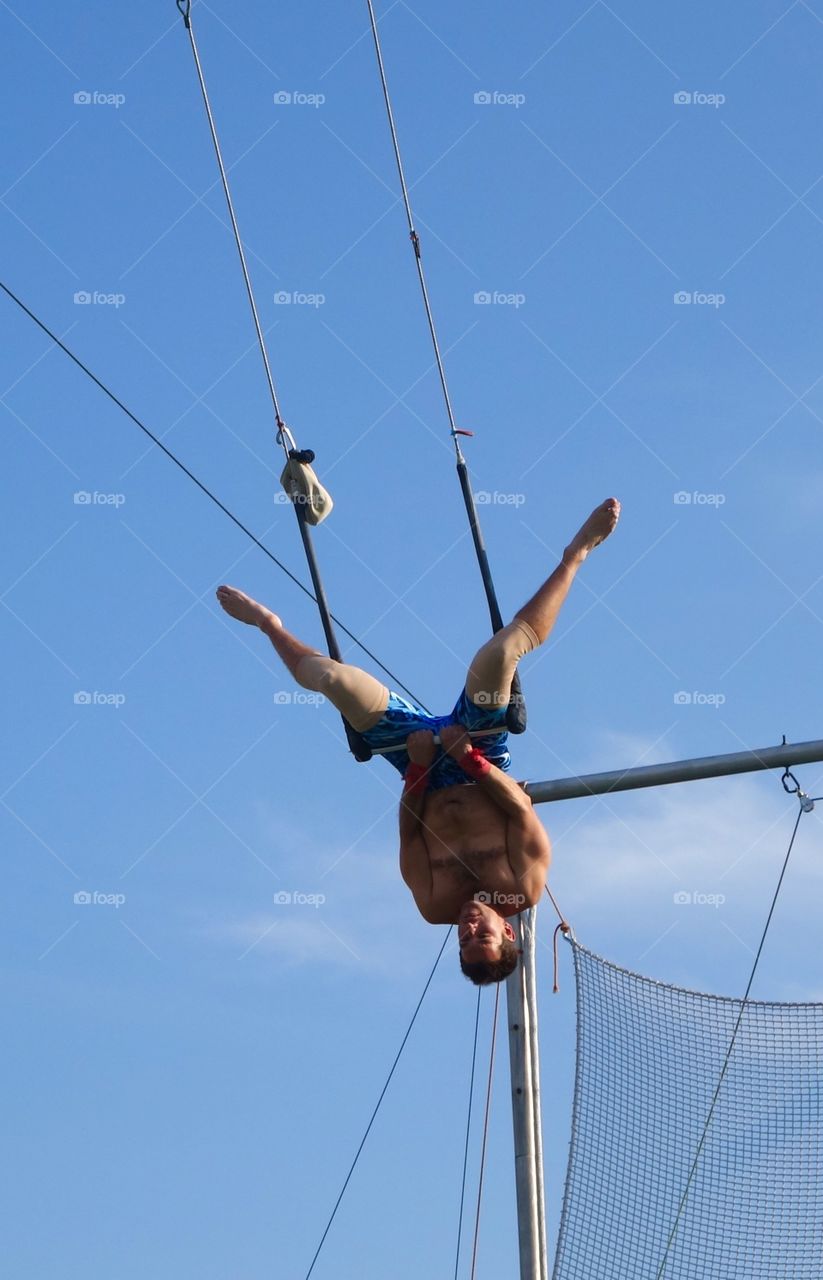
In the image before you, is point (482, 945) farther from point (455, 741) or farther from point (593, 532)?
point (593, 532)

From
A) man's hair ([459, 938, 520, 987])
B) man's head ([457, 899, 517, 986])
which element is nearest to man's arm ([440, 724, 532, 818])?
man's head ([457, 899, 517, 986])

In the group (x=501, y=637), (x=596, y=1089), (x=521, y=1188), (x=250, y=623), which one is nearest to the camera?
(x=501, y=637)

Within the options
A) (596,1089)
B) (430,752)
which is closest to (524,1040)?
(596,1089)

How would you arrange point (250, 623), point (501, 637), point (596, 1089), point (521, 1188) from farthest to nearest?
point (596, 1089), point (521, 1188), point (250, 623), point (501, 637)

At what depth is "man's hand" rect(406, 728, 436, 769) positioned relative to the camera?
8.23 metres

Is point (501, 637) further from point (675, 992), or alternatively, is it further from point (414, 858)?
point (675, 992)

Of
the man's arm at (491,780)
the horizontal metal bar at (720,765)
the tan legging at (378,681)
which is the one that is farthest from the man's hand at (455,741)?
the horizontal metal bar at (720,765)

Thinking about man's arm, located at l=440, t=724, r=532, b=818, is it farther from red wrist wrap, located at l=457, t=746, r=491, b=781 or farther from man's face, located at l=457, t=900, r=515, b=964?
man's face, located at l=457, t=900, r=515, b=964

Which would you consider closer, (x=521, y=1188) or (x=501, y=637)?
(x=501, y=637)

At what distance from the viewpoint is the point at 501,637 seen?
806 centimetres

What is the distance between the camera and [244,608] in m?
8.84

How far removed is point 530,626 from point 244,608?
4.76 ft

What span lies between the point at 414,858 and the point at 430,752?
19.7 inches

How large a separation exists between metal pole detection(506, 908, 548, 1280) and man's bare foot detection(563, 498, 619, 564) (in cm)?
244
